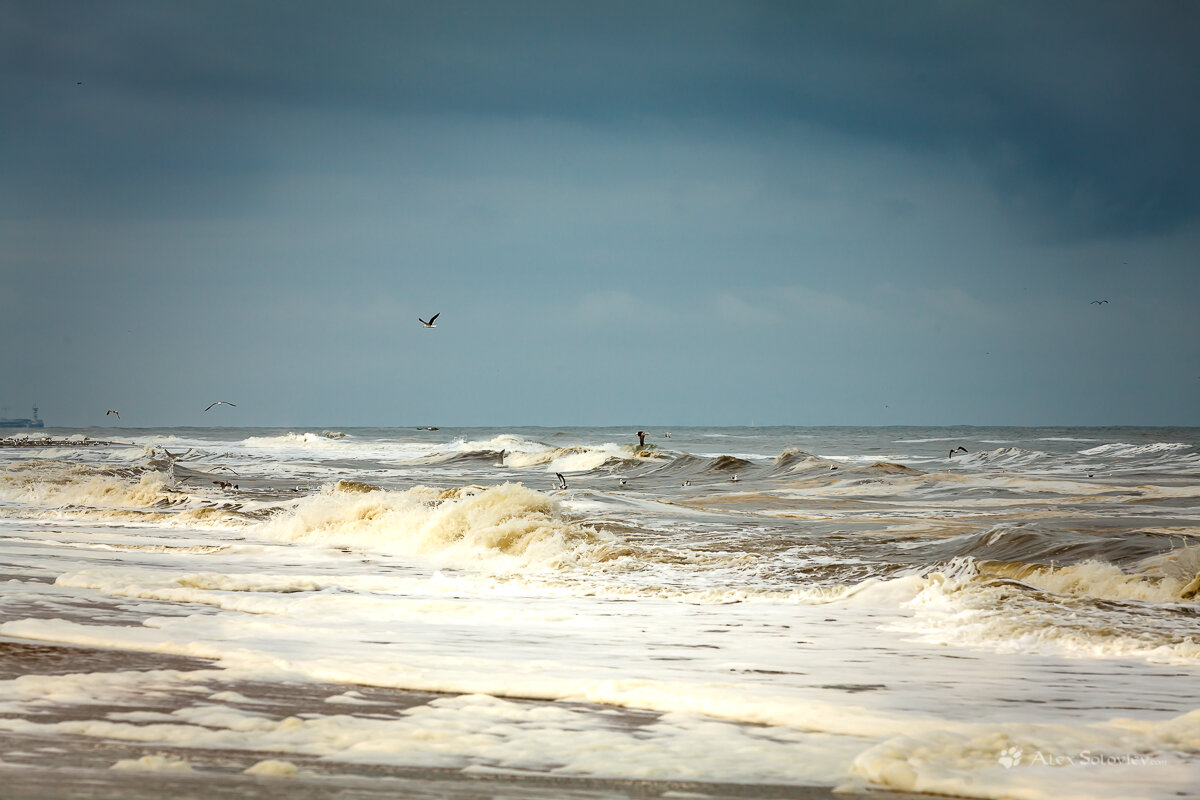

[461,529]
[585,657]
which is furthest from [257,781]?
[461,529]

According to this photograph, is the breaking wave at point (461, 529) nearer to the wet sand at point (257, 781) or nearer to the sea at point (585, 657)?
the sea at point (585, 657)

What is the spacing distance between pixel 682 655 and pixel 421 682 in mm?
1796

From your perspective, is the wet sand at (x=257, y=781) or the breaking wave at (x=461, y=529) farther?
the breaking wave at (x=461, y=529)

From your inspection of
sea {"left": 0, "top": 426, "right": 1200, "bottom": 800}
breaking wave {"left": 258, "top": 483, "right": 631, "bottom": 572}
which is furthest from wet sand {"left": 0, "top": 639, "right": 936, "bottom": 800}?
breaking wave {"left": 258, "top": 483, "right": 631, "bottom": 572}

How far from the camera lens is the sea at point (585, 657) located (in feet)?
11.9

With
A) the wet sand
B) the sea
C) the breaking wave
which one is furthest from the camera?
the breaking wave

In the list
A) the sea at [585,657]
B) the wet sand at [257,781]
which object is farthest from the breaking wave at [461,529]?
the wet sand at [257,781]

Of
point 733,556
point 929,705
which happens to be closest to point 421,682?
point 929,705

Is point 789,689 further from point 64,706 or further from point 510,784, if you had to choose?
point 64,706

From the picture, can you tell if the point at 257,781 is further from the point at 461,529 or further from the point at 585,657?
the point at 461,529

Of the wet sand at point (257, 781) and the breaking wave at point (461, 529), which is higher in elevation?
the wet sand at point (257, 781)

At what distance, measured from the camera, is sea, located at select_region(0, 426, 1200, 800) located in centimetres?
364

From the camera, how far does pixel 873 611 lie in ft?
26.9

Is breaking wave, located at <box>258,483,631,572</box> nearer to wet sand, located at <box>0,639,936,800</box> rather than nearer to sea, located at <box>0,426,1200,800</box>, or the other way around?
sea, located at <box>0,426,1200,800</box>
